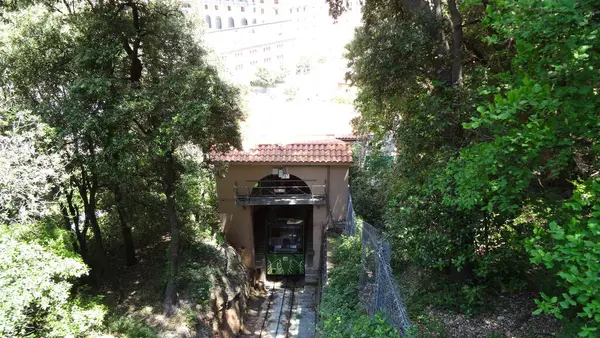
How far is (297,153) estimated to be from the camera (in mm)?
14547

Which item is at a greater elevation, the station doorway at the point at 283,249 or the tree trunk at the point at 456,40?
the tree trunk at the point at 456,40

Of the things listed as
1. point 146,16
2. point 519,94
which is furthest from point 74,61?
point 519,94

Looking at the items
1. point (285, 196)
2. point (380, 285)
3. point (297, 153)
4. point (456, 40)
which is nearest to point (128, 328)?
point (380, 285)

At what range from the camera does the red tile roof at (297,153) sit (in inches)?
563

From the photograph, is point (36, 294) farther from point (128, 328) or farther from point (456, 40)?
point (456, 40)

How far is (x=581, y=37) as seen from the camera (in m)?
3.56

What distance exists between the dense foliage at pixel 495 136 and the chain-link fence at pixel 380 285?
555 mm

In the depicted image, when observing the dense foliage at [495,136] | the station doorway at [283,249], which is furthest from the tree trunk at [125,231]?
the dense foliage at [495,136]

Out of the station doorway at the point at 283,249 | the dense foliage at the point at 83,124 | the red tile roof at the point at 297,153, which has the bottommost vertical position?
the station doorway at the point at 283,249

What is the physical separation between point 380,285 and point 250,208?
31.0 feet

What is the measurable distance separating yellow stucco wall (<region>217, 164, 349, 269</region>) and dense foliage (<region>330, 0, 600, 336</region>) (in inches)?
151

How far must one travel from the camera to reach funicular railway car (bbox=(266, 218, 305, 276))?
15.9 metres

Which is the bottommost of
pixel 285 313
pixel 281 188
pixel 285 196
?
pixel 285 313

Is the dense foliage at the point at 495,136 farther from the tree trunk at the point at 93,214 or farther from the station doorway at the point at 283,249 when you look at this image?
the tree trunk at the point at 93,214
